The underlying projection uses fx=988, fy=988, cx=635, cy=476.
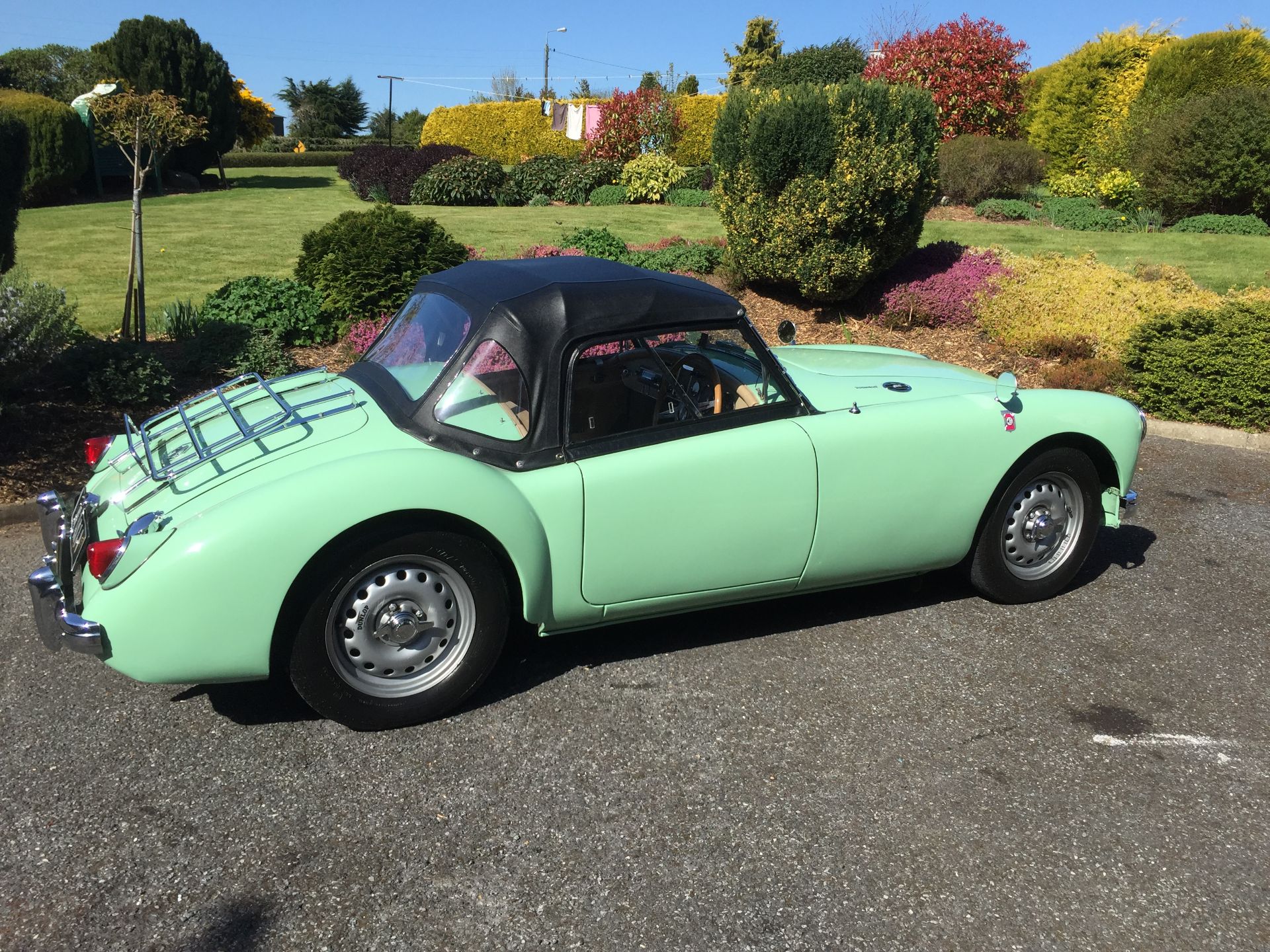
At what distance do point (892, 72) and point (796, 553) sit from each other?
2116cm

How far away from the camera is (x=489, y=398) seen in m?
3.56

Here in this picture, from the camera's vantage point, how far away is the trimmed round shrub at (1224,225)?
14234mm

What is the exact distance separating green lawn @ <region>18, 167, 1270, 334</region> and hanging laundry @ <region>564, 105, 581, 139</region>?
36.5ft

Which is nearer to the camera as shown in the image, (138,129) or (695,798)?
(695,798)

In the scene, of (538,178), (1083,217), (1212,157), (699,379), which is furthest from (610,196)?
(699,379)

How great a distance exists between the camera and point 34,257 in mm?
12781

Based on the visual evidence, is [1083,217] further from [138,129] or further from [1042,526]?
[138,129]

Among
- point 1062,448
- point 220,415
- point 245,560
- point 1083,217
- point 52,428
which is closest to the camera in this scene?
point 245,560

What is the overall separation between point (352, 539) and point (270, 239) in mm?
12951

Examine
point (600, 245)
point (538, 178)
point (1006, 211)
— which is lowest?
point (600, 245)

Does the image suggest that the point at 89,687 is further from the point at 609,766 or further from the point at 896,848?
the point at 896,848

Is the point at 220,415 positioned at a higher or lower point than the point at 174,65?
lower

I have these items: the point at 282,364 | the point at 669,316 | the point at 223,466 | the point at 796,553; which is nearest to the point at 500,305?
the point at 669,316

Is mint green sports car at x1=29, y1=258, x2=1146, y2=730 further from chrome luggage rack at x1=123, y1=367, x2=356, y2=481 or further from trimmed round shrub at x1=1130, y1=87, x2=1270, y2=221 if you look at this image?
trimmed round shrub at x1=1130, y1=87, x2=1270, y2=221
